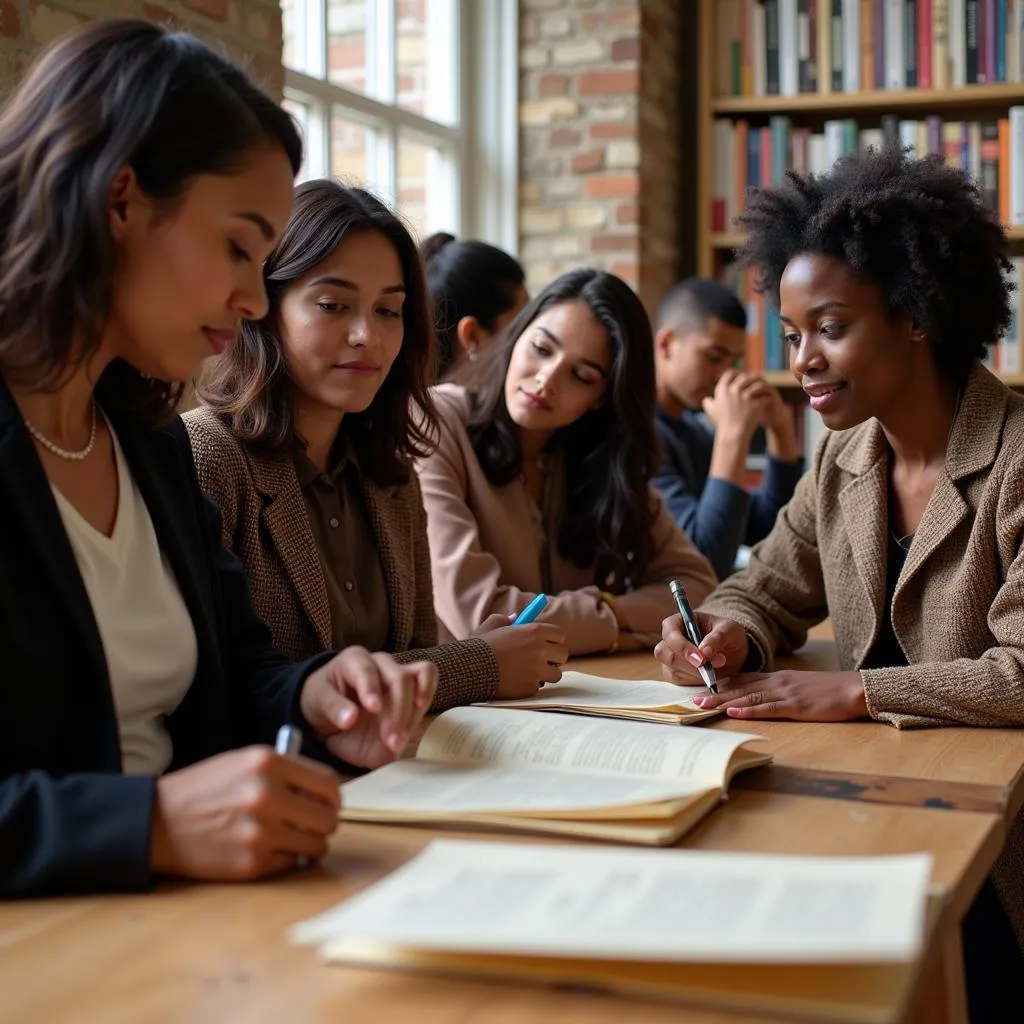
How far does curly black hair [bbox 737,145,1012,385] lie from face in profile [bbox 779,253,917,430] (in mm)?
19

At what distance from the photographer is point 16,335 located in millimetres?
1070

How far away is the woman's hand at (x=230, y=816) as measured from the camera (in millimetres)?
934

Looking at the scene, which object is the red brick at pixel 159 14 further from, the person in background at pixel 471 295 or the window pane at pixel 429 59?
the window pane at pixel 429 59

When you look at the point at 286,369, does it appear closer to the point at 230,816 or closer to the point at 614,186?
the point at 230,816

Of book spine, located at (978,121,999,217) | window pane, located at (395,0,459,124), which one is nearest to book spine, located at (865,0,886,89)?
book spine, located at (978,121,999,217)

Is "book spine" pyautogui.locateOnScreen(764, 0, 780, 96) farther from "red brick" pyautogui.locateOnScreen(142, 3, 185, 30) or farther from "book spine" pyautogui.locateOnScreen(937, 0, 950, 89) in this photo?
"red brick" pyautogui.locateOnScreen(142, 3, 185, 30)

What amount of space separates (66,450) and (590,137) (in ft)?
10.4

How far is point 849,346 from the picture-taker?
5.77 feet

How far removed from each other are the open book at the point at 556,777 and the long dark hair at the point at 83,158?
0.44 meters

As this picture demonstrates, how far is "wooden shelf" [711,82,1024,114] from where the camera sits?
4043 mm

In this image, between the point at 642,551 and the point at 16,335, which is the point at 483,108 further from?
the point at 16,335

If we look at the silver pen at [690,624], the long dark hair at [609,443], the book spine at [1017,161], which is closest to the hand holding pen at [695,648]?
the silver pen at [690,624]

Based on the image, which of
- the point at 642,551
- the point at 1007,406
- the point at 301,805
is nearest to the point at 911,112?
the point at 642,551

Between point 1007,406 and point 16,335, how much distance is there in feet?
3.98
